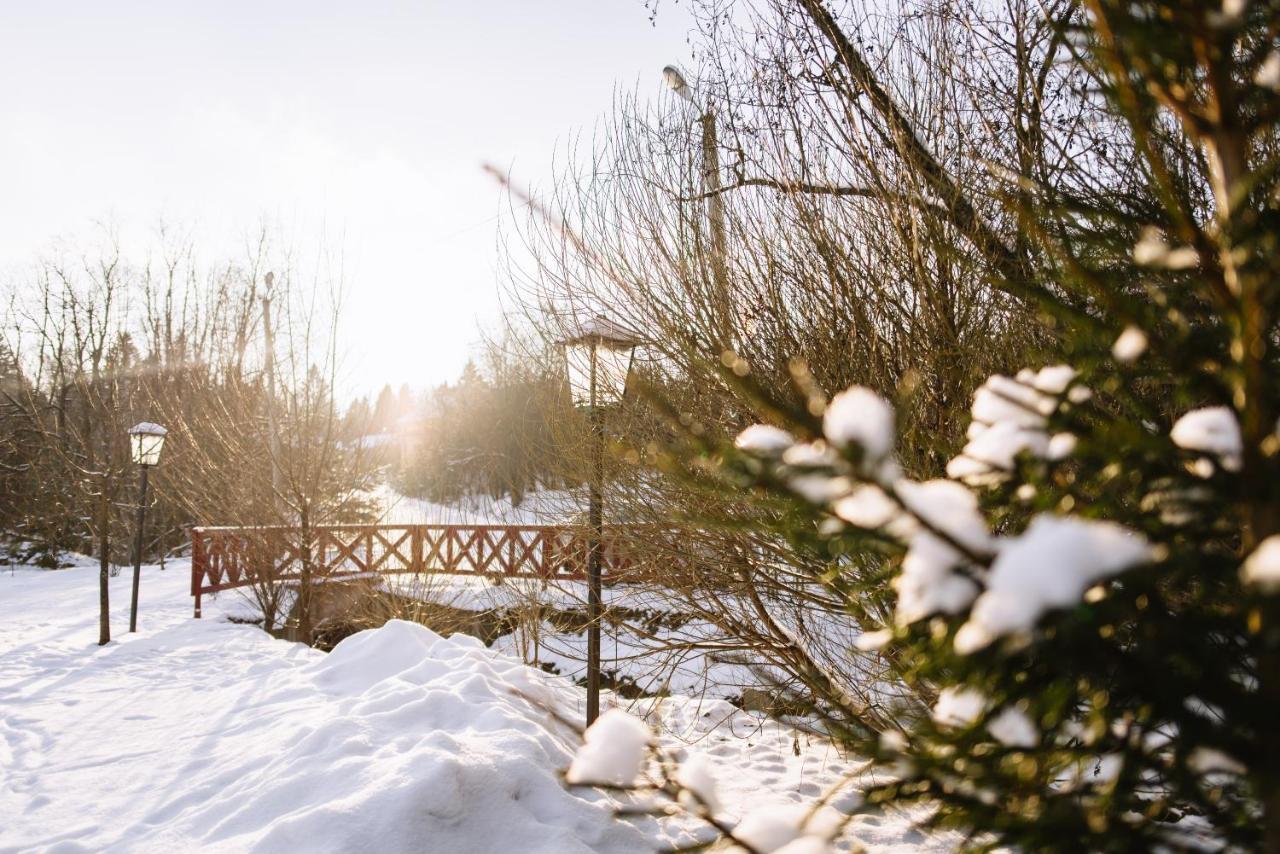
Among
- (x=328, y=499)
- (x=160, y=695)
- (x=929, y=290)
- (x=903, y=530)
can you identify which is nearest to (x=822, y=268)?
(x=929, y=290)

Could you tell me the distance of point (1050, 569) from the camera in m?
0.58

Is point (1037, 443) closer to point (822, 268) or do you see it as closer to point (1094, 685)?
point (1094, 685)

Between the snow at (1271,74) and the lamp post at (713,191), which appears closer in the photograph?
the snow at (1271,74)

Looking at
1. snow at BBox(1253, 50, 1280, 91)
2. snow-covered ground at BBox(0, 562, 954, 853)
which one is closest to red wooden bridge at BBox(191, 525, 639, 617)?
snow-covered ground at BBox(0, 562, 954, 853)

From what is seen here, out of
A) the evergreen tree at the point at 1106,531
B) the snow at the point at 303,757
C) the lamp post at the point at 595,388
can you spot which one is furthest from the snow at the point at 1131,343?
the lamp post at the point at 595,388

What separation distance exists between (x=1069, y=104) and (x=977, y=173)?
0.90 metres

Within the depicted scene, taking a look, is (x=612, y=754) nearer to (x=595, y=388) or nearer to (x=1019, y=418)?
(x=1019, y=418)

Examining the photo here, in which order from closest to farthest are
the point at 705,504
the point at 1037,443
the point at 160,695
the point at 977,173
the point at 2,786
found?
the point at 1037,443
the point at 977,173
the point at 705,504
the point at 2,786
the point at 160,695

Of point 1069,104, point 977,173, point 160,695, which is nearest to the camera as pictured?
point 977,173

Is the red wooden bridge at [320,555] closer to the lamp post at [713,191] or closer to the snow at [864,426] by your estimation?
the lamp post at [713,191]

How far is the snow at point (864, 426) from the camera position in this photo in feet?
2.35

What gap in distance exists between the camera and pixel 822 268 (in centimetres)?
365

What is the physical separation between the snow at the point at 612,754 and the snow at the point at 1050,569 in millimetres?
450

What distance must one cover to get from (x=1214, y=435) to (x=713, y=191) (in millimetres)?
3431
